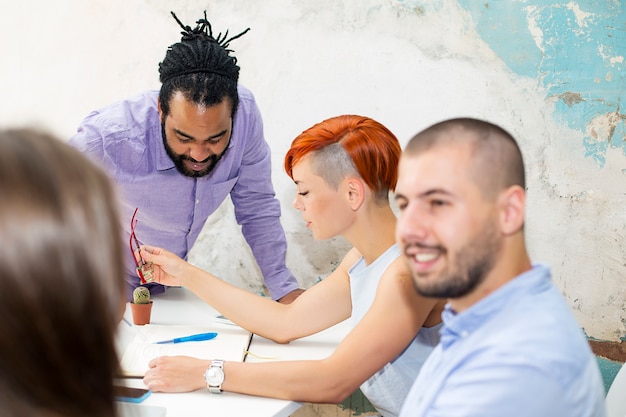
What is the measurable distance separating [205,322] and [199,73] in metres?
0.77

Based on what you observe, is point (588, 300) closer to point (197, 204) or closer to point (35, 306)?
point (197, 204)

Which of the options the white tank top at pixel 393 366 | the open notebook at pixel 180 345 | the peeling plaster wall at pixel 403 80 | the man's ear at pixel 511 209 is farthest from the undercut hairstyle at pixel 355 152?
the peeling plaster wall at pixel 403 80

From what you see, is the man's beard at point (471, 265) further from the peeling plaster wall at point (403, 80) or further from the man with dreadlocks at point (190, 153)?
the peeling plaster wall at point (403, 80)

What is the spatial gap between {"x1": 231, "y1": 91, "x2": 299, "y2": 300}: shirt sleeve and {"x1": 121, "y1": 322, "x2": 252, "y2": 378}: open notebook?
44 cm

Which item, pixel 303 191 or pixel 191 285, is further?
pixel 191 285

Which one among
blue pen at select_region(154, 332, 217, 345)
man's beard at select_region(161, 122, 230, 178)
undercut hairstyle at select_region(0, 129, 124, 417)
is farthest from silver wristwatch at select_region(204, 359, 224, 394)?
undercut hairstyle at select_region(0, 129, 124, 417)

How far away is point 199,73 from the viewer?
2.29m

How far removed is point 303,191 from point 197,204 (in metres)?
0.63

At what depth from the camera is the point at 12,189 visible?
2.21 feet

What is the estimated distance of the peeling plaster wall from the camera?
2.61 m

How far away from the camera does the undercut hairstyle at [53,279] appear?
667 millimetres

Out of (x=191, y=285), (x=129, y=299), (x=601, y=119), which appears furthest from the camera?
(x=601, y=119)

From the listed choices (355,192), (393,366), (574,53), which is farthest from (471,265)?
(574,53)

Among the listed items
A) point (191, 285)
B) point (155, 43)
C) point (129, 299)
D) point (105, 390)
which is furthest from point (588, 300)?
point (105, 390)
